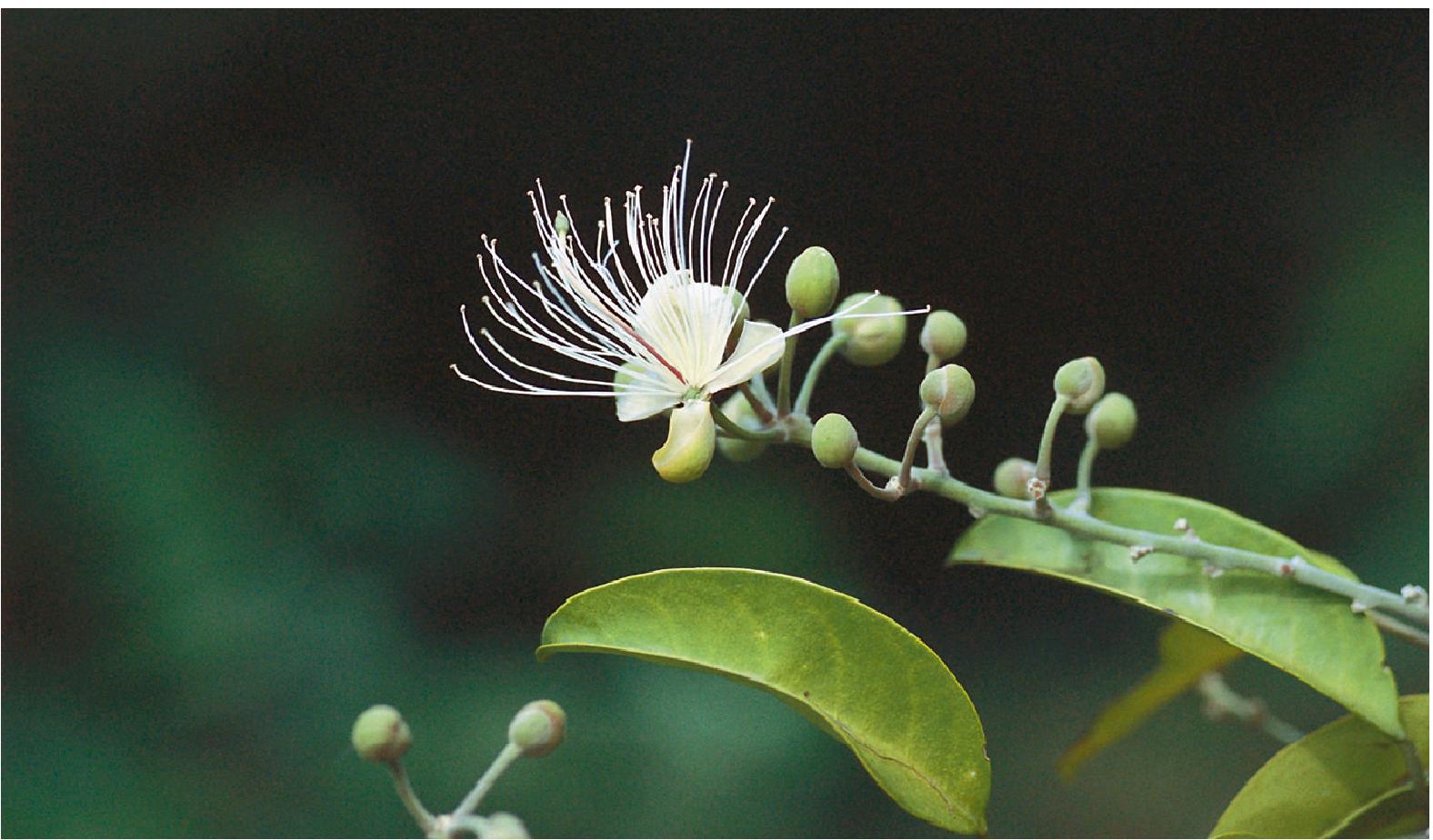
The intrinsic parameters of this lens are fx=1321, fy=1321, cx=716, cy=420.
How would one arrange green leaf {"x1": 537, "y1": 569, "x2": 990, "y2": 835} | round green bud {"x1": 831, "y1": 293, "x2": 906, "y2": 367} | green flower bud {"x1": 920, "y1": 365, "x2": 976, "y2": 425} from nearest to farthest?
green leaf {"x1": 537, "y1": 569, "x2": 990, "y2": 835} → green flower bud {"x1": 920, "y1": 365, "x2": 976, "y2": 425} → round green bud {"x1": 831, "y1": 293, "x2": 906, "y2": 367}

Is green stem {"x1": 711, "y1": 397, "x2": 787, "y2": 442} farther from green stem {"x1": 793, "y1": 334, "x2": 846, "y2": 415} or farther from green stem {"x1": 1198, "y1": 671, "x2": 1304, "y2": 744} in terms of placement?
green stem {"x1": 1198, "y1": 671, "x2": 1304, "y2": 744}

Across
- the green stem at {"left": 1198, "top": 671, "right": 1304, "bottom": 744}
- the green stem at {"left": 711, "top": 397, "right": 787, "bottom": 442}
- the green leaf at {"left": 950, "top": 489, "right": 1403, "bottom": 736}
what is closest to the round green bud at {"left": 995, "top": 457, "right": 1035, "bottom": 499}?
the green leaf at {"left": 950, "top": 489, "right": 1403, "bottom": 736}

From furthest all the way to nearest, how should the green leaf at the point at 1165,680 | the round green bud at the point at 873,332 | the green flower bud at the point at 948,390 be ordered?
the green leaf at the point at 1165,680 < the round green bud at the point at 873,332 < the green flower bud at the point at 948,390

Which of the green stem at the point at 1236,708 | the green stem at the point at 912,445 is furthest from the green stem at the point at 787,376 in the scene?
the green stem at the point at 1236,708

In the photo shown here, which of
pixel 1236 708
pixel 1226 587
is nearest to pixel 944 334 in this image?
pixel 1226 587

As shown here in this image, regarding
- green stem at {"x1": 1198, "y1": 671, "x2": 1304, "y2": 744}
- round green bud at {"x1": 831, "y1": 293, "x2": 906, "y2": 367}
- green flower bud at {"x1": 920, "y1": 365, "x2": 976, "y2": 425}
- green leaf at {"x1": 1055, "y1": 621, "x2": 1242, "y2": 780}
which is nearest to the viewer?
green flower bud at {"x1": 920, "y1": 365, "x2": 976, "y2": 425}

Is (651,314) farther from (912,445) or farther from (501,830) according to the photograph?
(501,830)

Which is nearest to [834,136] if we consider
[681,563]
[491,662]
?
[681,563]

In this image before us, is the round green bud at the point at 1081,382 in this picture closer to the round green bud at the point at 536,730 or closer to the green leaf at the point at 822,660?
the green leaf at the point at 822,660
